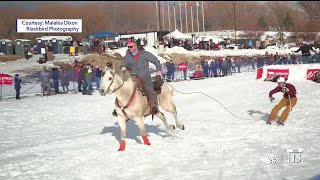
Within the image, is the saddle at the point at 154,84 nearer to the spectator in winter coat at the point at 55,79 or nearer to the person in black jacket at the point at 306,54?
the spectator in winter coat at the point at 55,79

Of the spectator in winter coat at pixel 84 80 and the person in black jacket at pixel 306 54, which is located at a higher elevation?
the person in black jacket at pixel 306 54

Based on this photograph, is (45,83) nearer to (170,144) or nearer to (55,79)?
(55,79)

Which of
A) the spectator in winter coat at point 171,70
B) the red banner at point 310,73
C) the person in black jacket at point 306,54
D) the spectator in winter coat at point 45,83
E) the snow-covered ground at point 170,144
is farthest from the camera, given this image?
the spectator in winter coat at point 171,70

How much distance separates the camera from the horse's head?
927cm

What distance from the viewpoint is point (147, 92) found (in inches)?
419

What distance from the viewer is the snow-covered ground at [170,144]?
811 cm

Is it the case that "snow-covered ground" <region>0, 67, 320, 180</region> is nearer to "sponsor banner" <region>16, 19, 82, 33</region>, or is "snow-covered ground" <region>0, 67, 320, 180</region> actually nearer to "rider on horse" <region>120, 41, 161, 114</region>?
"rider on horse" <region>120, 41, 161, 114</region>

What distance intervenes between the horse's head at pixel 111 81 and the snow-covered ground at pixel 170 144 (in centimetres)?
159

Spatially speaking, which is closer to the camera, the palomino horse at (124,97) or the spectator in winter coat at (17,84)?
the palomino horse at (124,97)

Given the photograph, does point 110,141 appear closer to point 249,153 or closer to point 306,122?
point 249,153

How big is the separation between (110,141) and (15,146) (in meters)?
2.85

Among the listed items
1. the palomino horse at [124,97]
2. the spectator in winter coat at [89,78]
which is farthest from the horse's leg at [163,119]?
the spectator in winter coat at [89,78]

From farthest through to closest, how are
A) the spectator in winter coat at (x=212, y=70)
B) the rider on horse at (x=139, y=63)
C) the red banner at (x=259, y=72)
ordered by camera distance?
the spectator in winter coat at (x=212, y=70) → the red banner at (x=259, y=72) → the rider on horse at (x=139, y=63)

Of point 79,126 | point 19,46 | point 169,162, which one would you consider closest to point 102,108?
point 79,126
